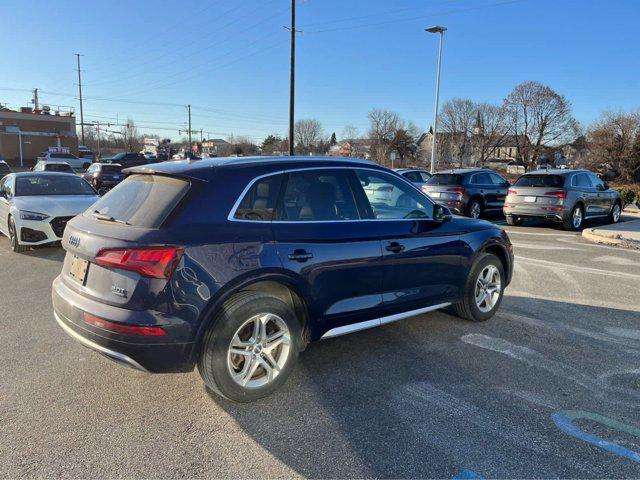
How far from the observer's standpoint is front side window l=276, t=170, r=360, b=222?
3.68m

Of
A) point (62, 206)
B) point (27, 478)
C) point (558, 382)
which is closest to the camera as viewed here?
point (27, 478)

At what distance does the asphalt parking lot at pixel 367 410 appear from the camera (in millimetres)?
2754

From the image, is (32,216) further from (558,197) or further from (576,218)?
(576,218)

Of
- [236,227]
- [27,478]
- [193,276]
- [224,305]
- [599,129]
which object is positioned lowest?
[27,478]

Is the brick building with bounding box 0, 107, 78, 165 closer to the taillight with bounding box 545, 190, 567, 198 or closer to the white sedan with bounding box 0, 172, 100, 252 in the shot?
the white sedan with bounding box 0, 172, 100, 252

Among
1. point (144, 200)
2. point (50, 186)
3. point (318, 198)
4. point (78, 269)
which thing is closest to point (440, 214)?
point (318, 198)

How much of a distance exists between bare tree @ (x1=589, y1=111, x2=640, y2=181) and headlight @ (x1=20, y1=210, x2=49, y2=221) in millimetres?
49736

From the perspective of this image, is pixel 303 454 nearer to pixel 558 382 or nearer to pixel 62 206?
pixel 558 382

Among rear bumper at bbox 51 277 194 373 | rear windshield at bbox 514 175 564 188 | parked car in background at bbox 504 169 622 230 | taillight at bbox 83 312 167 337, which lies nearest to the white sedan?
rear bumper at bbox 51 277 194 373

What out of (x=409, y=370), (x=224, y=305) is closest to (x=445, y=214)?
(x=409, y=370)

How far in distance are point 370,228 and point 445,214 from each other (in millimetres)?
1031

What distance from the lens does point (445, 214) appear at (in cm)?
465

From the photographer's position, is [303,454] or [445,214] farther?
[445,214]

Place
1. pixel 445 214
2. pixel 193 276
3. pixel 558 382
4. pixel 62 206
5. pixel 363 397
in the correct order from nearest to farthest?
1. pixel 193 276
2. pixel 363 397
3. pixel 558 382
4. pixel 445 214
5. pixel 62 206
